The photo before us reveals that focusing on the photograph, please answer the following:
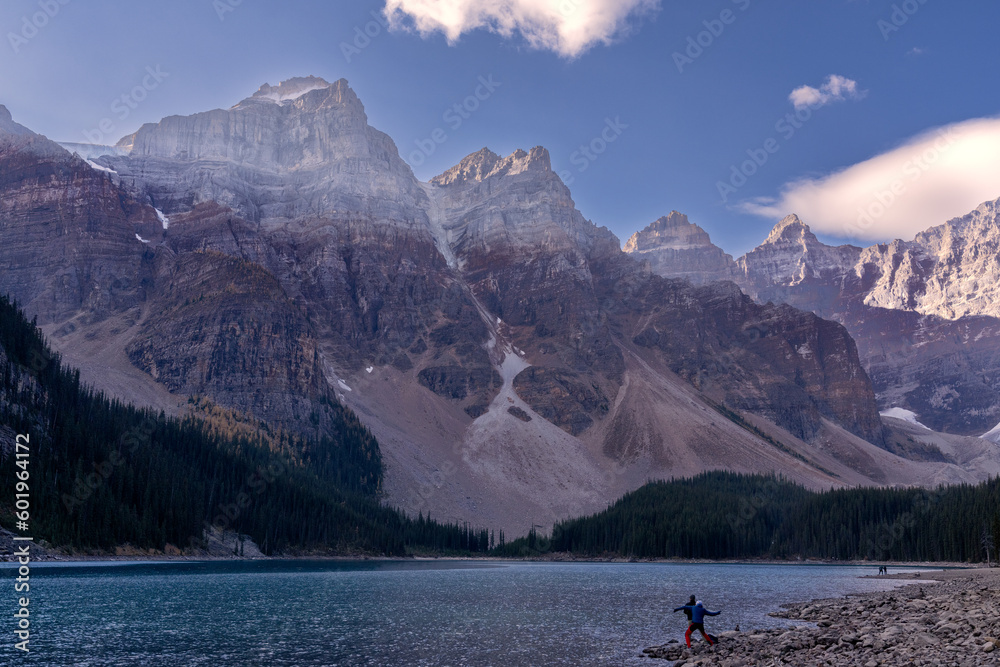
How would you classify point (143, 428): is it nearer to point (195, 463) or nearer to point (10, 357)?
point (195, 463)

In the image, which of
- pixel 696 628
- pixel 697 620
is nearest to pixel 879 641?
pixel 697 620

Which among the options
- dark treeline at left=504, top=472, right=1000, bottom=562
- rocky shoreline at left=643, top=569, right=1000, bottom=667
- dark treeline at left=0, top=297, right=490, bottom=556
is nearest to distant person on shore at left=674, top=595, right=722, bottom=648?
rocky shoreline at left=643, top=569, right=1000, bottom=667

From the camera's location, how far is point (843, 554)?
554ft

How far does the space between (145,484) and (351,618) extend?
80.7 m

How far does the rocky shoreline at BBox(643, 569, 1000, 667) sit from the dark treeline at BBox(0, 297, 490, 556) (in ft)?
265

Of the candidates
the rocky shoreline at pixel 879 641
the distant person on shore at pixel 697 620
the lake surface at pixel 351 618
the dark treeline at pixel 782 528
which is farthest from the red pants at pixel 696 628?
the dark treeline at pixel 782 528

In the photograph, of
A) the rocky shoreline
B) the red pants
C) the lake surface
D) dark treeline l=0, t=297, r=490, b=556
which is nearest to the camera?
the rocky shoreline

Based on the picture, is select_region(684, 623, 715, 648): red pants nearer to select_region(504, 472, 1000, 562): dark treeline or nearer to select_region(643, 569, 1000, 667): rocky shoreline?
select_region(643, 569, 1000, 667): rocky shoreline

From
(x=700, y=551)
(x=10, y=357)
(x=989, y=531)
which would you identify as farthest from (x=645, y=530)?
(x=10, y=357)

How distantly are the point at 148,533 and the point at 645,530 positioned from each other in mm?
110439

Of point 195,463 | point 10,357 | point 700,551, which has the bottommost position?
point 700,551

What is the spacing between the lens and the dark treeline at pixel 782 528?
6033 inches

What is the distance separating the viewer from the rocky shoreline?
2723cm

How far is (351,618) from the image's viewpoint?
53156mm
